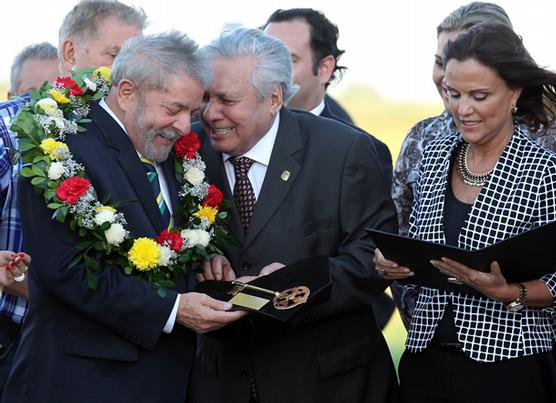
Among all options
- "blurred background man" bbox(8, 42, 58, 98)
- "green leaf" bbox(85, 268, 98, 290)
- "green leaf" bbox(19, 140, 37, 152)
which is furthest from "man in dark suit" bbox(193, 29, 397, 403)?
"blurred background man" bbox(8, 42, 58, 98)

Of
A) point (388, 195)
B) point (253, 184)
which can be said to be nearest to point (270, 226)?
point (253, 184)

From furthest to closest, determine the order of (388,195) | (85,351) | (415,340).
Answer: (388,195), (415,340), (85,351)

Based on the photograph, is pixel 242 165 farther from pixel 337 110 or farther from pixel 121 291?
pixel 337 110

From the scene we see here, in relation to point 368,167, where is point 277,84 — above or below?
above

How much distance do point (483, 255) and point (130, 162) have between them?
4.99ft

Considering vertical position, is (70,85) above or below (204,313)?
above

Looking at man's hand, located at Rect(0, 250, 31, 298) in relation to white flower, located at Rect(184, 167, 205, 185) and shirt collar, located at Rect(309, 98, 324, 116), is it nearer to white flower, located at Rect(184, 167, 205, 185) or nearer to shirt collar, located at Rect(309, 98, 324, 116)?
white flower, located at Rect(184, 167, 205, 185)

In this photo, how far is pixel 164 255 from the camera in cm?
441

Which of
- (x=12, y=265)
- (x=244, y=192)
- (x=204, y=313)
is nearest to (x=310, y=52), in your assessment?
(x=244, y=192)

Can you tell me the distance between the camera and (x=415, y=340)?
4.63m

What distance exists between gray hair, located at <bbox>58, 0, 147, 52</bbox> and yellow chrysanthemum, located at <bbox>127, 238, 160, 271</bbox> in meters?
1.81

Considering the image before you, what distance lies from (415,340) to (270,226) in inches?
32.3

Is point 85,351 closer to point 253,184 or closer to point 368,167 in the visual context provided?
point 253,184

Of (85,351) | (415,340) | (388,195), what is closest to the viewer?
(85,351)
